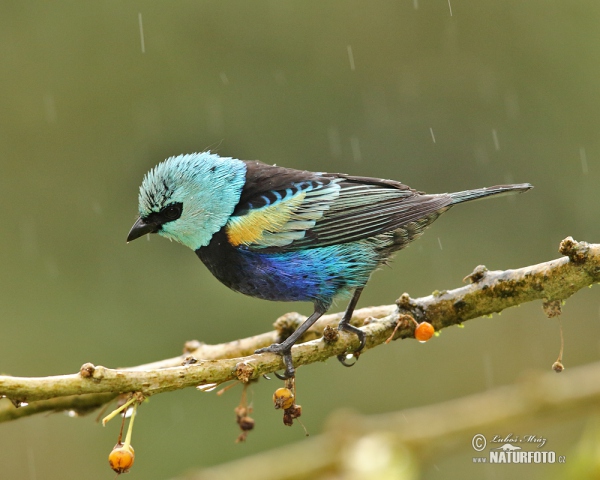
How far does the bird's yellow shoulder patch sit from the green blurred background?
3313 mm

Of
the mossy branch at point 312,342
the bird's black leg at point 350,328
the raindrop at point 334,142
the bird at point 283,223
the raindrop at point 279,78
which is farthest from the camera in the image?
the raindrop at point 279,78

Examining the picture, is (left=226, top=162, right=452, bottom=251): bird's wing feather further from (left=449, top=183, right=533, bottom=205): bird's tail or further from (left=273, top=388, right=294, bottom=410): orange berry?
(left=273, top=388, right=294, bottom=410): orange berry

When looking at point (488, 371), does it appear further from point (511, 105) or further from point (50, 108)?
point (50, 108)

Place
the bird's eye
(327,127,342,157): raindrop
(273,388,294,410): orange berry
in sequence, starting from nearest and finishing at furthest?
(273,388,294,410): orange berry → the bird's eye → (327,127,342,157): raindrop

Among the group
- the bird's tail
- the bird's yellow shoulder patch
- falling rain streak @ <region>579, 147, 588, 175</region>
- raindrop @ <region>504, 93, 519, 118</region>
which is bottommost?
the bird's tail

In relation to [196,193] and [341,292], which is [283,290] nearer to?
[341,292]

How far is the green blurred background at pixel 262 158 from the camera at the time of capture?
24.6ft

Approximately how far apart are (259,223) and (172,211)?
495mm

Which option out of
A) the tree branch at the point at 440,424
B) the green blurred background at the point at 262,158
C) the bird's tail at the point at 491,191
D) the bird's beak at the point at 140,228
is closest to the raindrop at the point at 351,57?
the green blurred background at the point at 262,158

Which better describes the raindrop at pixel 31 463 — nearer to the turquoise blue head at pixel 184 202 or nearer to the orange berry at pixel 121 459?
the turquoise blue head at pixel 184 202

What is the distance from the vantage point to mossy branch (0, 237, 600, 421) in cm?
267

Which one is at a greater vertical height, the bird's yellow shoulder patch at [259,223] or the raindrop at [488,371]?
the bird's yellow shoulder patch at [259,223]

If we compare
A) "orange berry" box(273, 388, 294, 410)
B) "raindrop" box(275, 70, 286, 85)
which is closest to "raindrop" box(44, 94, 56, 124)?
"raindrop" box(275, 70, 286, 85)

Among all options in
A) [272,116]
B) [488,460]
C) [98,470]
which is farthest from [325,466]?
[272,116]
